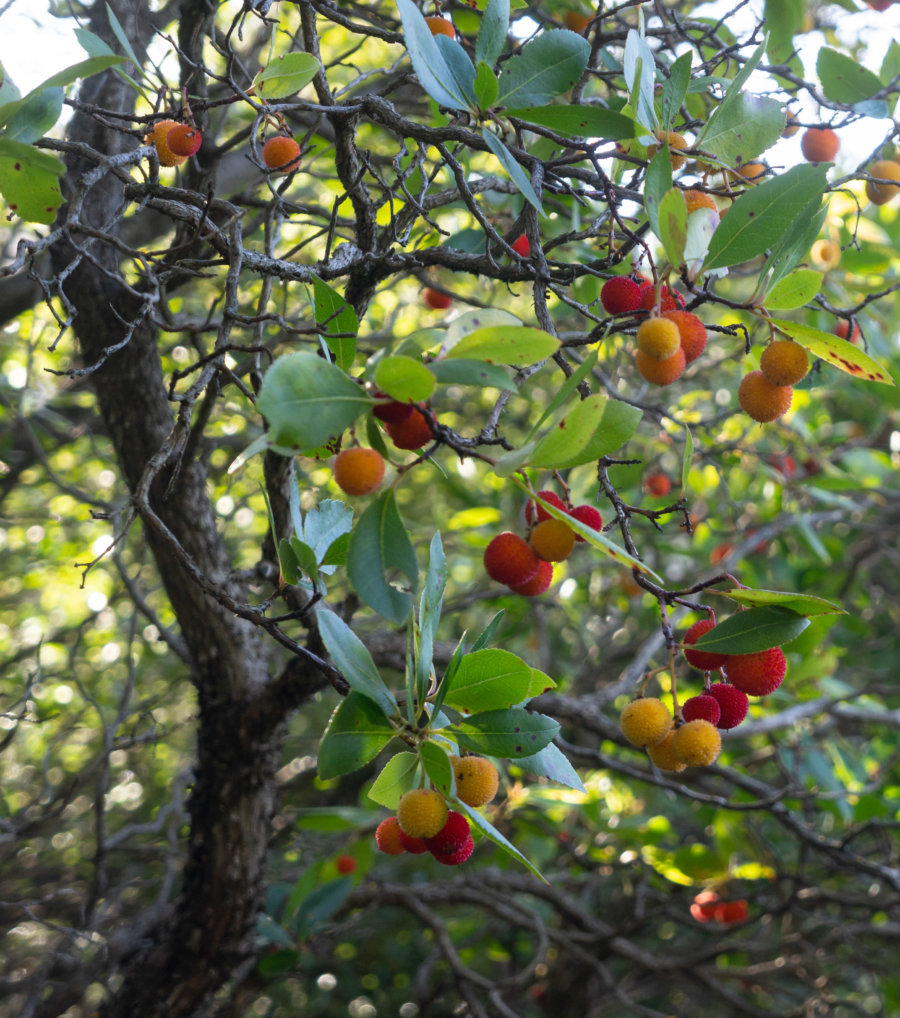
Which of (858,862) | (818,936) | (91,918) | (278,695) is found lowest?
(818,936)

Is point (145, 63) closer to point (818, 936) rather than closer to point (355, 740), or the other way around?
point (355, 740)

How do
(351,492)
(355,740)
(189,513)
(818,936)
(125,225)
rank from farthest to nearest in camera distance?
(818,936) < (125,225) < (189,513) < (355,740) < (351,492)

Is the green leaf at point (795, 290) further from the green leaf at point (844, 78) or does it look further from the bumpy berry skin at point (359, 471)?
the green leaf at point (844, 78)

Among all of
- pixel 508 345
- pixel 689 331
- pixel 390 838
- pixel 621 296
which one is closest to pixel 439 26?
pixel 621 296

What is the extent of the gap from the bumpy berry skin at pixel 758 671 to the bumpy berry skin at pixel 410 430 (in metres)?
0.55

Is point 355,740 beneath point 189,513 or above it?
beneath

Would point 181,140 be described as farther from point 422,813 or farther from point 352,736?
point 422,813

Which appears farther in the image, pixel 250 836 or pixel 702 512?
pixel 702 512

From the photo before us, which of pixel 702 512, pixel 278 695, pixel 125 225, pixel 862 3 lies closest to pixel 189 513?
pixel 278 695

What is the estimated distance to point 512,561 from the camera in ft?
3.43

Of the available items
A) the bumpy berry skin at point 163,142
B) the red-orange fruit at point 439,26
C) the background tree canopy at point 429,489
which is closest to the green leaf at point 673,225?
the background tree canopy at point 429,489

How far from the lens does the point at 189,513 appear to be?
196 centimetres

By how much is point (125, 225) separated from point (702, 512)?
260cm

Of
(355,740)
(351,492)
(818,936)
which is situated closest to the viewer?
(351,492)
